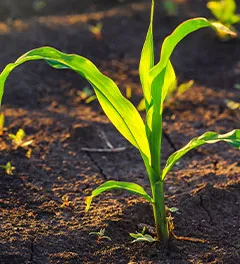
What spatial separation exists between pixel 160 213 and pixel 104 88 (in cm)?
52

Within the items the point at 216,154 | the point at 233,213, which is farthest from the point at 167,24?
the point at 233,213

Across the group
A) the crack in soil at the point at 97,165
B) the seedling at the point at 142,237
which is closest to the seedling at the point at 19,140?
the crack in soil at the point at 97,165

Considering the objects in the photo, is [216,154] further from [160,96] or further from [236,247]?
[160,96]

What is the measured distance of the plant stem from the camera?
2336 mm

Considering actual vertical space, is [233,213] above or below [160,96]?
below

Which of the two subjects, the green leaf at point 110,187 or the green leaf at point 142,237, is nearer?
the green leaf at point 110,187

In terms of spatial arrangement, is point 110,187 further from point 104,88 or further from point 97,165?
point 97,165

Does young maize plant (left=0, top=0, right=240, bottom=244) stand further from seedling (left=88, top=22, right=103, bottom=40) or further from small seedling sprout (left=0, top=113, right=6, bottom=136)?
seedling (left=88, top=22, right=103, bottom=40)

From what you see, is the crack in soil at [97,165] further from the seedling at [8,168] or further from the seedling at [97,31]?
the seedling at [97,31]

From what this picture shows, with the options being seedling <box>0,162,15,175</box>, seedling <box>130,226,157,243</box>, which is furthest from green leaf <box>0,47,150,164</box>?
seedling <box>0,162,15,175</box>

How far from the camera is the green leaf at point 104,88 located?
2197 mm

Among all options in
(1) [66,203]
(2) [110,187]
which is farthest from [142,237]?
(1) [66,203]

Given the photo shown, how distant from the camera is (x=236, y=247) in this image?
247 cm

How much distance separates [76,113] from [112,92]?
55.9 inches
